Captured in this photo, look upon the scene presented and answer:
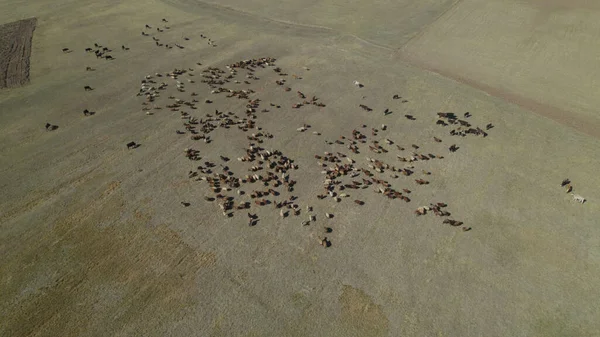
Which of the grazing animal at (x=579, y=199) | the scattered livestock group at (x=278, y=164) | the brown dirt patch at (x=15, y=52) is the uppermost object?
the grazing animal at (x=579, y=199)

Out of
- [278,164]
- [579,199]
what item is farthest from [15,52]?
[579,199]

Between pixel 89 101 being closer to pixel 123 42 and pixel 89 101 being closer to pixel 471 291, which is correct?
pixel 123 42

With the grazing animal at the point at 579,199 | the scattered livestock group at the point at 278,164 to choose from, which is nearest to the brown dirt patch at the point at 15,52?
the scattered livestock group at the point at 278,164

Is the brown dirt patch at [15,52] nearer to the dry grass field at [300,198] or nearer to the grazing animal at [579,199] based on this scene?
the dry grass field at [300,198]

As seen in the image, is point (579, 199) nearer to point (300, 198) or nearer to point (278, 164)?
point (300, 198)

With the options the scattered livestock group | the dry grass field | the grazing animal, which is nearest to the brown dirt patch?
the dry grass field

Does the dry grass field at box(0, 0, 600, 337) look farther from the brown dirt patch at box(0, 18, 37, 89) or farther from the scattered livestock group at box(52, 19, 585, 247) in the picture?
the brown dirt patch at box(0, 18, 37, 89)
